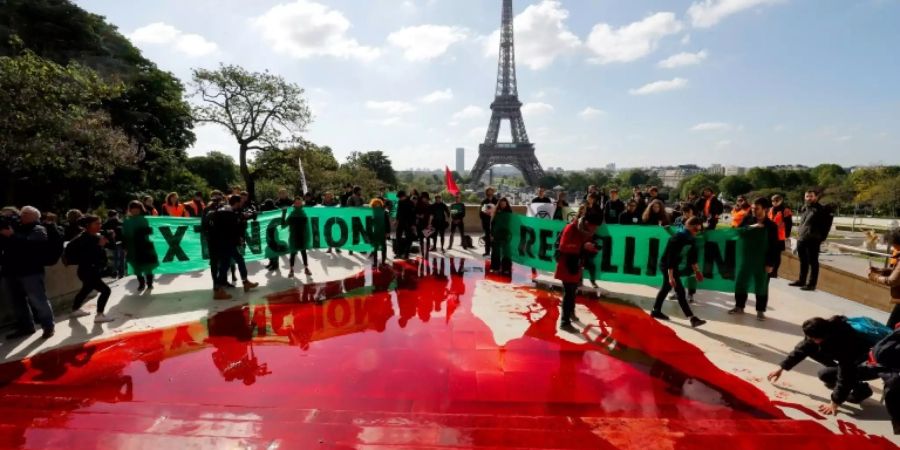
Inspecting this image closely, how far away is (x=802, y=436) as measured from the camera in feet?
11.6

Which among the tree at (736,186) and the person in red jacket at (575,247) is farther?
the tree at (736,186)

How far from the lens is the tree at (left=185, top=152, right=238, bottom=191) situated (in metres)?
56.7

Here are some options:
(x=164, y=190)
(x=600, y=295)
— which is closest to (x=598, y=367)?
(x=600, y=295)

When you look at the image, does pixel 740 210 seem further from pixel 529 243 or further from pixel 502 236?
pixel 502 236

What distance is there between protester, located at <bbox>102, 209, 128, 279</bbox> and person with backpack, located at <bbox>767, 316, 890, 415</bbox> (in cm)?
967

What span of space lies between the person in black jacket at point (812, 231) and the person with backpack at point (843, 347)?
4144 millimetres

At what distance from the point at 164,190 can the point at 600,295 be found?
3136 centimetres

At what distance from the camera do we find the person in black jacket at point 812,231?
744 centimetres

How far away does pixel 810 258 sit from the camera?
7785 mm

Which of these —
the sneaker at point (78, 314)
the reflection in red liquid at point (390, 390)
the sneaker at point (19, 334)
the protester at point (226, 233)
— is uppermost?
the protester at point (226, 233)

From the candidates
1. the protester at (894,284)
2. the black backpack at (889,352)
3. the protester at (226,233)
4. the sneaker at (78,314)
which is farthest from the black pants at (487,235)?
the black backpack at (889,352)

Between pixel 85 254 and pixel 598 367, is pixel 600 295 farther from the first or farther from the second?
pixel 85 254

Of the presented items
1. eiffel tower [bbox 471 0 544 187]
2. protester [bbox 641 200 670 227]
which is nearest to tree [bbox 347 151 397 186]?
eiffel tower [bbox 471 0 544 187]

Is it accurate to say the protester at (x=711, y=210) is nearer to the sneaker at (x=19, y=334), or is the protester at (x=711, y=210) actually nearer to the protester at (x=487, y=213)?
the protester at (x=487, y=213)
